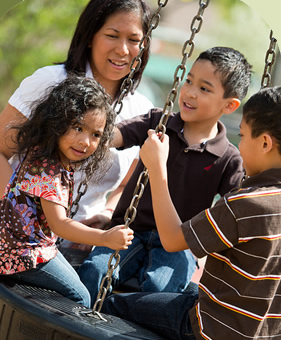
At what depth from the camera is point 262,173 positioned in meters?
2.24

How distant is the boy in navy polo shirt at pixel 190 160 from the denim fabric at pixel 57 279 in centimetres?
37

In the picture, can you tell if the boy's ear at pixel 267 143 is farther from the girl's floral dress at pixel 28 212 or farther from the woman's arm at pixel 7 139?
the woman's arm at pixel 7 139

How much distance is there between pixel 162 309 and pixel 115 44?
1.60 m

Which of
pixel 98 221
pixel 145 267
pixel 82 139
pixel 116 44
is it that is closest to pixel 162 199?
pixel 82 139

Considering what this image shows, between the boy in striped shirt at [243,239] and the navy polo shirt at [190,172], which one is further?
the navy polo shirt at [190,172]

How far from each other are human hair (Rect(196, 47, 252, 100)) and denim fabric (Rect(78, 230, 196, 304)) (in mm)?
877

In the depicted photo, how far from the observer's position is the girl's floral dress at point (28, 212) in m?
2.50

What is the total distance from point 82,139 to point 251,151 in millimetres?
725

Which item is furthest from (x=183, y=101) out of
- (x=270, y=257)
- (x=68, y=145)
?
(x=270, y=257)

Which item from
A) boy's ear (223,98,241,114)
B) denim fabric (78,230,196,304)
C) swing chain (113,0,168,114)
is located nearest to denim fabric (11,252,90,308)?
denim fabric (78,230,196,304)

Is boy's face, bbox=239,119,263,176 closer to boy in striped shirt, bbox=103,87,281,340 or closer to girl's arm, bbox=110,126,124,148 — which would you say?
boy in striped shirt, bbox=103,87,281,340

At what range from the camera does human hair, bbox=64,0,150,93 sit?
11.2 feet

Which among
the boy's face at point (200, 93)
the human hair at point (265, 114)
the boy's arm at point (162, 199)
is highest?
the boy's face at point (200, 93)

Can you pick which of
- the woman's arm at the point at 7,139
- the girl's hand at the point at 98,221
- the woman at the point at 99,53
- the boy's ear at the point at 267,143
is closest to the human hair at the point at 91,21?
the woman at the point at 99,53
